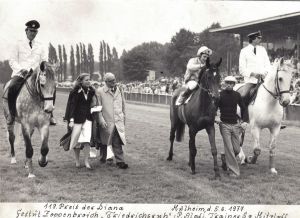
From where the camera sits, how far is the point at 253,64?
10.0 meters

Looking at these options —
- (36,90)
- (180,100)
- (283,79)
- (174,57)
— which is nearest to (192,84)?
(180,100)

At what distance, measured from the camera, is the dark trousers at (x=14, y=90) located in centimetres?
831

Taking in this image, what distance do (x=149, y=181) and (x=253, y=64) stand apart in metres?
4.23

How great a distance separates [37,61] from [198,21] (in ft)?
17.0

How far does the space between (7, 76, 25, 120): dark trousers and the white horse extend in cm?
524

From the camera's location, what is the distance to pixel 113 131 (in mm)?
9211

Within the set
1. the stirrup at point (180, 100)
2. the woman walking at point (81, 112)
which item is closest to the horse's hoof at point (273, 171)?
the stirrup at point (180, 100)

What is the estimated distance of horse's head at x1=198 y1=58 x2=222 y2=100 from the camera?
7.84m

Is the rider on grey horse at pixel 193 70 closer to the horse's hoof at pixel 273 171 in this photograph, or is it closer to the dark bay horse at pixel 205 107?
the dark bay horse at pixel 205 107

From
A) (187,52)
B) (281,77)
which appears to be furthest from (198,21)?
(187,52)

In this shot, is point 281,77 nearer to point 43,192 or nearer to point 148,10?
point 148,10

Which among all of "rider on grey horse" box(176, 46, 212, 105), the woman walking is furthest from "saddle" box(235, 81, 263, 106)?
the woman walking

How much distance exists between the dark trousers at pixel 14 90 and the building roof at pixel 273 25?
1663 centimetres

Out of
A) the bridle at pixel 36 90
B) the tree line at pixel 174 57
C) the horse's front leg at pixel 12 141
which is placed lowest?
the horse's front leg at pixel 12 141
